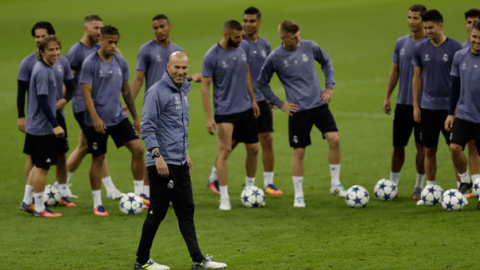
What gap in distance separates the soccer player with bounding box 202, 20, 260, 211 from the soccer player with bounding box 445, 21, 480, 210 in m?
3.05

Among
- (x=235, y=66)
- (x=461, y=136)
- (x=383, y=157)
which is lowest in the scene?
(x=383, y=157)

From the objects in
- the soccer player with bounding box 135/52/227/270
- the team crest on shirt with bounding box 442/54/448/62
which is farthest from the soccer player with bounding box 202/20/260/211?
the soccer player with bounding box 135/52/227/270

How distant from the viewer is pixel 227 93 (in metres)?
13.1

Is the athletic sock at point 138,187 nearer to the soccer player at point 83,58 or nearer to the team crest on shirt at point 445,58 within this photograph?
the soccer player at point 83,58

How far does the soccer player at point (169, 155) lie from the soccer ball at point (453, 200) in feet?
13.5

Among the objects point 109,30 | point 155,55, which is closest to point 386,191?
point 155,55

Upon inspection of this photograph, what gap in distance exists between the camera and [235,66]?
13.0m

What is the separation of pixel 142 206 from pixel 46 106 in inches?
79.1

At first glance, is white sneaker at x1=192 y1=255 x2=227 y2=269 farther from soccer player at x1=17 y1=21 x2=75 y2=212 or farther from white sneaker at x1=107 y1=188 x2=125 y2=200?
white sneaker at x1=107 y1=188 x2=125 y2=200

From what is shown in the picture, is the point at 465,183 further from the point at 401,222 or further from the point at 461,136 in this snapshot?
the point at 401,222

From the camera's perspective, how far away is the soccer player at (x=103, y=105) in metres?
12.5

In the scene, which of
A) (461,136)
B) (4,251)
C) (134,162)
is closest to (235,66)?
(134,162)

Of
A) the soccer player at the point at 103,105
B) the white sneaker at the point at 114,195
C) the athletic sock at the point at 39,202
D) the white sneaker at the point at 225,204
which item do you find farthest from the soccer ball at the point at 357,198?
the athletic sock at the point at 39,202

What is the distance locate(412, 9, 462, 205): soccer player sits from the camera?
41.5 ft
